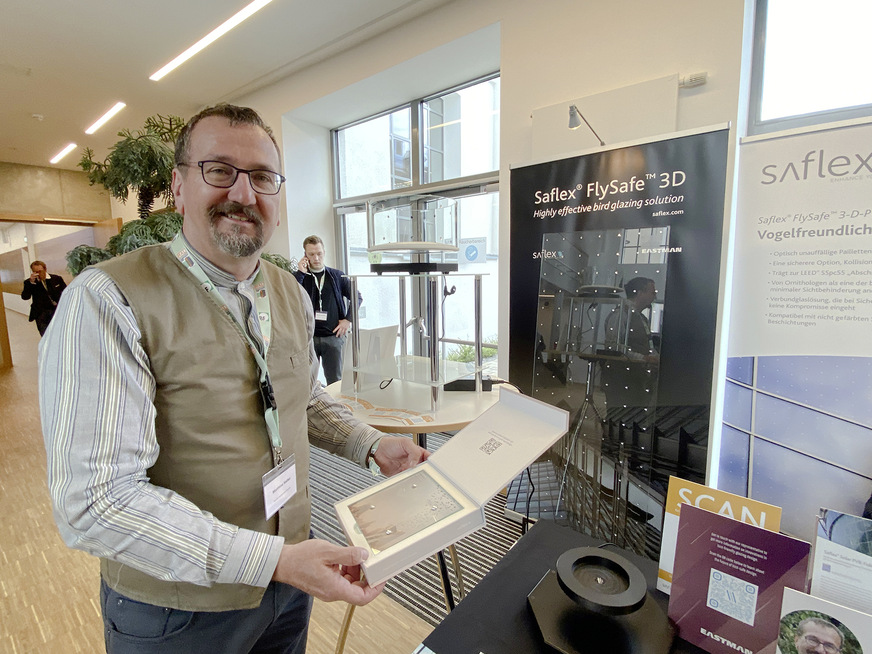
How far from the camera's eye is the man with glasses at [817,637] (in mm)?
485

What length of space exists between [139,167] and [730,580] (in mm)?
4038

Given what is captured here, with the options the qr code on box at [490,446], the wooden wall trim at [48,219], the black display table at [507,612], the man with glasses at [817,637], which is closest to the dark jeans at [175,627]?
the black display table at [507,612]

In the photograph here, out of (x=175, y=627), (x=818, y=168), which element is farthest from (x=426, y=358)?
(x=818, y=168)

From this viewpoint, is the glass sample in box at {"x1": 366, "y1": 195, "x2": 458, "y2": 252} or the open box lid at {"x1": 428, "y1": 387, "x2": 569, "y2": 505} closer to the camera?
the open box lid at {"x1": 428, "y1": 387, "x2": 569, "y2": 505}

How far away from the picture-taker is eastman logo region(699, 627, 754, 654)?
0.59m

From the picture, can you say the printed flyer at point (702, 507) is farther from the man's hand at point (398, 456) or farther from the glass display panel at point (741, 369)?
the glass display panel at point (741, 369)

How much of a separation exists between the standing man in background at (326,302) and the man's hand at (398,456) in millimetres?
2793

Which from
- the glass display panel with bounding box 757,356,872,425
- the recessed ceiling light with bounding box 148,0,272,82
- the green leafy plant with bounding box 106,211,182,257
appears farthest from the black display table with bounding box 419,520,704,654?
the recessed ceiling light with bounding box 148,0,272,82

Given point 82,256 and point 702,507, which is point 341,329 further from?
point 702,507

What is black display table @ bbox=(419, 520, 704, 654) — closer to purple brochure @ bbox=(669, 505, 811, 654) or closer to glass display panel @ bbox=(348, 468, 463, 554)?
purple brochure @ bbox=(669, 505, 811, 654)

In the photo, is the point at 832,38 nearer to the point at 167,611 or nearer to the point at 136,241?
the point at 167,611

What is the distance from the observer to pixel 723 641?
61cm

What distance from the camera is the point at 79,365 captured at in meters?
0.64

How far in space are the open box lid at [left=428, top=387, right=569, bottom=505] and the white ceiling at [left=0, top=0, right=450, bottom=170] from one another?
3.29 metres
